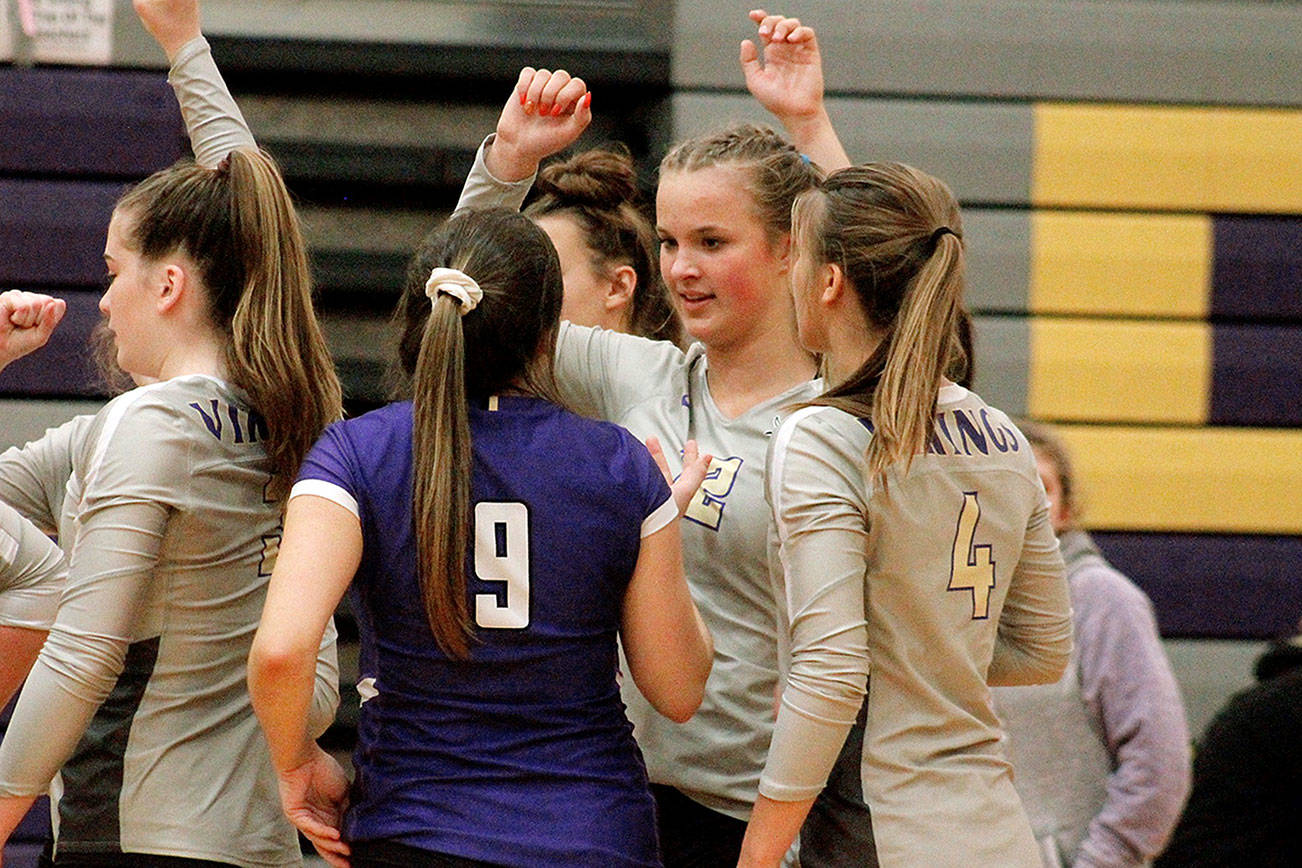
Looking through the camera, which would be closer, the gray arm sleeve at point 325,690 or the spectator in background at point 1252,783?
the gray arm sleeve at point 325,690

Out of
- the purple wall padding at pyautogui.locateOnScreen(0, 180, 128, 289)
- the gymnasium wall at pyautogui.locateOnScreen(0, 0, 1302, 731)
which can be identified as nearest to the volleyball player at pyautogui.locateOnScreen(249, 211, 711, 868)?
the gymnasium wall at pyautogui.locateOnScreen(0, 0, 1302, 731)

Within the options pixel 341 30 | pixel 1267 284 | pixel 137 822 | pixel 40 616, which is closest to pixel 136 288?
pixel 40 616

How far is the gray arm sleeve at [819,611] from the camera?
174cm

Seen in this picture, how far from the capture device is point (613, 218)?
2.69m

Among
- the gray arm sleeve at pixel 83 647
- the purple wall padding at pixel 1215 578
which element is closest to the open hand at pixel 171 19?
the gray arm sleeve at pixel 83 647

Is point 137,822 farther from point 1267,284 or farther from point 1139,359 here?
point 1267,284

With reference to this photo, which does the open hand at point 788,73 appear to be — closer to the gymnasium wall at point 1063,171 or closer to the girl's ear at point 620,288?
the girl's ear at point 620,288

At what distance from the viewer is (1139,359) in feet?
13.8

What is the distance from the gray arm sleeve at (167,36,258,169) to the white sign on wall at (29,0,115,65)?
1903 millimetres

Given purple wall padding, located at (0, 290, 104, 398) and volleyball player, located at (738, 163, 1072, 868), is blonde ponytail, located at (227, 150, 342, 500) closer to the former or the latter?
volleyball player, located at (738, 163, 1072, 868)

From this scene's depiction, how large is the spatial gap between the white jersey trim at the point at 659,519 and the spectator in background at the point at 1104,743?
5.34ft

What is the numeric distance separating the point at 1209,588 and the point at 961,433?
266 centimetres

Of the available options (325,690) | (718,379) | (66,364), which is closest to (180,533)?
(325,690)

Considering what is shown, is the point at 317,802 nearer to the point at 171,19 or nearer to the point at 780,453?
the point at 780,453
